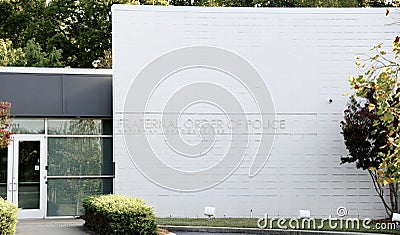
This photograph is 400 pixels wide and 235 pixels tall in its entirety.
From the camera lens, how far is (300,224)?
665 inches

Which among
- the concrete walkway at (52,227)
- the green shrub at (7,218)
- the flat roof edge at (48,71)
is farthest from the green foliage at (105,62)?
the green shrub at (7,218)

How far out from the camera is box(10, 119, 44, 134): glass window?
19031mm

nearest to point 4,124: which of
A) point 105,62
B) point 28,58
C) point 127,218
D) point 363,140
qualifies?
point 127,218

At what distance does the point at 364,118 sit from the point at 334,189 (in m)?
2.48

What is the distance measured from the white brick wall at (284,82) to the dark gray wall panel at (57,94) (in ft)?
2.23

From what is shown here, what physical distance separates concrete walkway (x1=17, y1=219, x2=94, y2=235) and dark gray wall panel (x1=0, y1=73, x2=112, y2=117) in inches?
121

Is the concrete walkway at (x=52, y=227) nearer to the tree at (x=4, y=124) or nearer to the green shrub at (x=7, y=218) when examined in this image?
the green shrub at (x=7, y=218)

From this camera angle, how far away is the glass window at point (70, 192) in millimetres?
19141

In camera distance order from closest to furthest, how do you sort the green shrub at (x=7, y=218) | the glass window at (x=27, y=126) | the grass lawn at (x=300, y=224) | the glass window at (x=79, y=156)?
the green shrub at (x=7, y=218)
the grass lawn at (x=300, y=224)
the glass window at (x=27, y=126)
the glass window at (x=79, y=156)

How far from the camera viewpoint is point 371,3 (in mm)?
35375

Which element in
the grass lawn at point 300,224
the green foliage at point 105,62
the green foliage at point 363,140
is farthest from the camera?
the green foliage at point 105,62

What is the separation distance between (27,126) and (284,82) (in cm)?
762

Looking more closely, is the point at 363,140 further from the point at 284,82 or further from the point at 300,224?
the point at 300,224

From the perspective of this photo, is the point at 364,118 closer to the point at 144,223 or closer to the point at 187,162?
the point at 187,162
